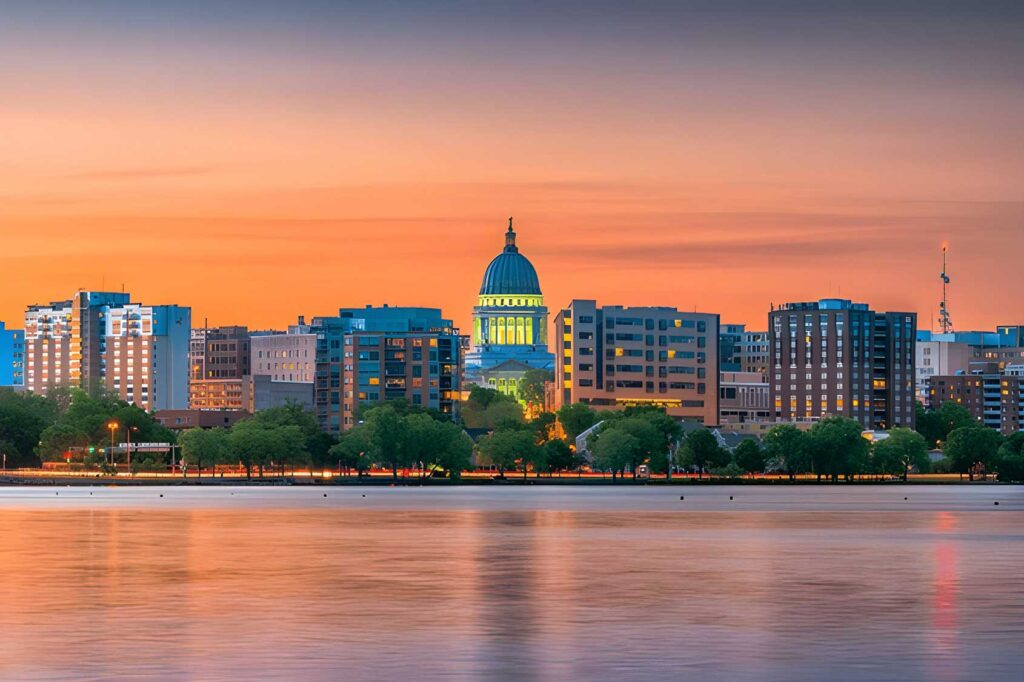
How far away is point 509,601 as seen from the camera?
182 ft

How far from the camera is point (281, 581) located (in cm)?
6228

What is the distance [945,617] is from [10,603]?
24.9 meters

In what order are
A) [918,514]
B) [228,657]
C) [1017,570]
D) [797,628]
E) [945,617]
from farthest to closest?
[918,514] < [1017,570] < [945,617] < [797,628] < [228,657]

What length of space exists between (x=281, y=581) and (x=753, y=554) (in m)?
23.4

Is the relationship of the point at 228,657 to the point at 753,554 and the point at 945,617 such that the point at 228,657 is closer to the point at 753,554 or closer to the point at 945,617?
the point at 945,617

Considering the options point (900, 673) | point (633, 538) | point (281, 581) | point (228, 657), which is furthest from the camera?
point (633, 538)

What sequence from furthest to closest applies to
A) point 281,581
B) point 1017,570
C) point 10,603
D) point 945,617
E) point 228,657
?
point 1017,570, point 281,581, point 10,603, point 945,617, point 228,657

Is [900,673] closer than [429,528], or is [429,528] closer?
[900,673]

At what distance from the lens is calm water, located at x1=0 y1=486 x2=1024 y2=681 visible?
40.6 meters

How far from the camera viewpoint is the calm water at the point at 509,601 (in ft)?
133

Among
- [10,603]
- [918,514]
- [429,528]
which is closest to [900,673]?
[10,603]

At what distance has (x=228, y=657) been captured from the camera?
4147cm

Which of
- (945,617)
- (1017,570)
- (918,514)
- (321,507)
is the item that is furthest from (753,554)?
(321,507)

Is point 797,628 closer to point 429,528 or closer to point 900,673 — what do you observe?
point 900,673
